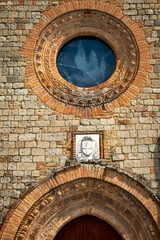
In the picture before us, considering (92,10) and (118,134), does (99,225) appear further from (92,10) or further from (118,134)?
(92,10)

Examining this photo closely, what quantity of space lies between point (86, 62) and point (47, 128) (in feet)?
6.35

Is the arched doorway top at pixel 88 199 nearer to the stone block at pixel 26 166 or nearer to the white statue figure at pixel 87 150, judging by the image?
the white statue figure at pixel 87 150

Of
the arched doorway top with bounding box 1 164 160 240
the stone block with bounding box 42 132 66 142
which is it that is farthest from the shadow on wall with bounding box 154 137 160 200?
the stone block with bounding box 42 132 66 142

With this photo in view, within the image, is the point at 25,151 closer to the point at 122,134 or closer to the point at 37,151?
the point at 37,151

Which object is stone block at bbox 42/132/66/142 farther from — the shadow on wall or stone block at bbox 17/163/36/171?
the shadow on wall

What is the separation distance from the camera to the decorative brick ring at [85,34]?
7.04m

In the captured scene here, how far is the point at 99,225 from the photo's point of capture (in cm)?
665

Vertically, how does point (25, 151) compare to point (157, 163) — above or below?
above

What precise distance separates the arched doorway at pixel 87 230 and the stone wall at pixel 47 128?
120cm

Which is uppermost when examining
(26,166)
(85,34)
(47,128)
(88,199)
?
(85,34)

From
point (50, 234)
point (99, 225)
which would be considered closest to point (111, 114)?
point (99, 225)

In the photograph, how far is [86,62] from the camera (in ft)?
24.9

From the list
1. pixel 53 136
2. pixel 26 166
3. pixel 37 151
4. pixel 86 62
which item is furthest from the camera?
pixel 86 62

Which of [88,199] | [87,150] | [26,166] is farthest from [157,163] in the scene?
[26,166]
